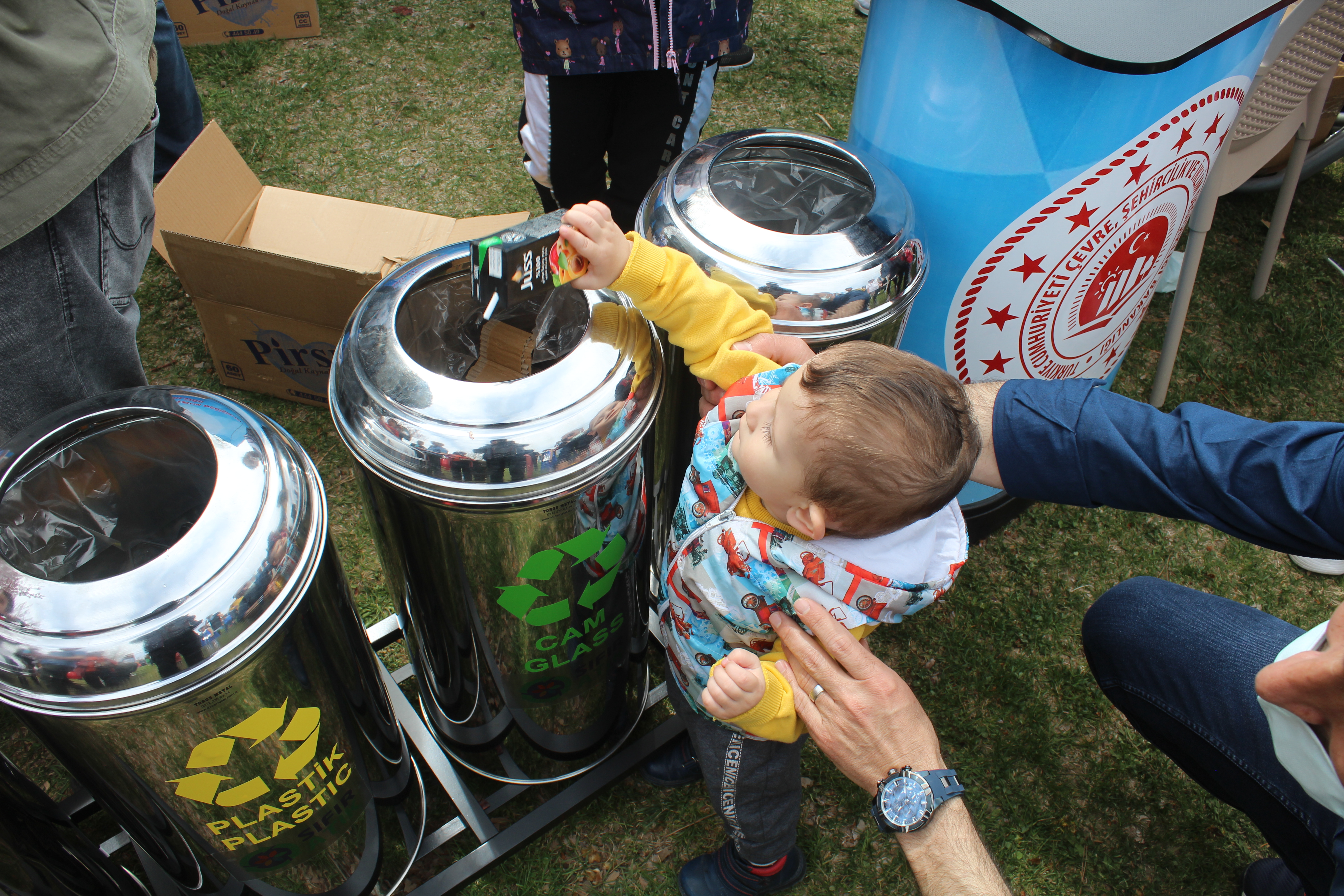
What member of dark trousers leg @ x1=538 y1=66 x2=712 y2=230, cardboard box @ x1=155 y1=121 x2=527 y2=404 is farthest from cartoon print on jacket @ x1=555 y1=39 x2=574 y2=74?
cardboard box @ x1=155 y1=121 x2=527 y2=404

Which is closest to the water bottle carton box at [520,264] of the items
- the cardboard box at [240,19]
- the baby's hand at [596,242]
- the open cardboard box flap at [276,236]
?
the baby's hand at [596,242]

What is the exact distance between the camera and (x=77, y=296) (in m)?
1.18

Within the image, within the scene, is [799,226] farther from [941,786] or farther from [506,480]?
[941,786]

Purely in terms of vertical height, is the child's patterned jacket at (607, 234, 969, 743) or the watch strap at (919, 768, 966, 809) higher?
the child's patterned jacket at (607, 234, 969, 743)

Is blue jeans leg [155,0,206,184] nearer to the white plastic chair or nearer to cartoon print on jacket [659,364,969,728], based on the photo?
cartoon print on jacket [659,364,969,728]

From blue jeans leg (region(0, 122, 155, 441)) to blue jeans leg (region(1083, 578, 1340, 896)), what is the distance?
180 cm

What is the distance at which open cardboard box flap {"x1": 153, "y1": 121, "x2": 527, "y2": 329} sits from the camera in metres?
2.01

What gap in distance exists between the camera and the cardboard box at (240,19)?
3410mm

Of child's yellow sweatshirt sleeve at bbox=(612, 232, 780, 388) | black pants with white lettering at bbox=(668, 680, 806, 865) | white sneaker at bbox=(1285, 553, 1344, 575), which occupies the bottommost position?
white sneaker at bbox=(1285, 553, 1344, 575)

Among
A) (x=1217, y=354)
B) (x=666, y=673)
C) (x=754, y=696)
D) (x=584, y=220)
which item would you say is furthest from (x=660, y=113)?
(x=1217, y=354)

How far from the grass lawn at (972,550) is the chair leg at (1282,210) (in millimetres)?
62

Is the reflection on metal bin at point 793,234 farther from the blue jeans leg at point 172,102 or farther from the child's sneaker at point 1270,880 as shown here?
the blue jeans leg at point 172,102

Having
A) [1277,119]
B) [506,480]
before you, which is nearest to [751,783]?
[506,480]

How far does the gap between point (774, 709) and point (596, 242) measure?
2.20 feet
